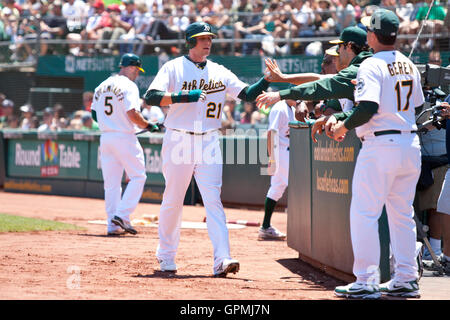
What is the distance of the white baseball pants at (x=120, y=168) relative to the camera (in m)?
11.0

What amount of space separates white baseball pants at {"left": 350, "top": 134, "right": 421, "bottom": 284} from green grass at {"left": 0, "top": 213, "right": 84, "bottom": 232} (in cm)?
653

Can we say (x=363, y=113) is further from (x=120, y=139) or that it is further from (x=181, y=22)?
(x=181, y=22)

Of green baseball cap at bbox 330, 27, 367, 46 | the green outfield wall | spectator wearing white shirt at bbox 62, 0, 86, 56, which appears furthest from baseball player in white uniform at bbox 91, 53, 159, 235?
spectator wearing white shirt at bbox 62, 0, 86, 56

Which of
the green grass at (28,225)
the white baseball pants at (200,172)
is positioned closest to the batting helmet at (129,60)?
the green grass at (28,225)

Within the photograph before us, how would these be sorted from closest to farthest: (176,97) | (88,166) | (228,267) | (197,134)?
(176,97) → (228,267) → (197,134) → (88,166)

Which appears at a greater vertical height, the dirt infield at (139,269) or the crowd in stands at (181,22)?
the crowd in stands at (181,22)

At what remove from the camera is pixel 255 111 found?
17453 mm

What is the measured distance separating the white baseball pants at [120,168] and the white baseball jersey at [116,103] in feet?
0.41

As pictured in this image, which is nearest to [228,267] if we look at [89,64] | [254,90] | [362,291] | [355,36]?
[362,291]

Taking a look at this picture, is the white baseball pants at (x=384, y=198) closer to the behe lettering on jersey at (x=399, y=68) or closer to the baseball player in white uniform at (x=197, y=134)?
the behe lettering on jersey at (x=399, y=68)

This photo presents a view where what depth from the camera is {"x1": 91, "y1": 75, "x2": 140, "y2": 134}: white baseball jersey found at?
423 inches

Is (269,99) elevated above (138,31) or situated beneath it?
situated beneath

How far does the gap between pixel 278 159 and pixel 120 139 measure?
233 cm

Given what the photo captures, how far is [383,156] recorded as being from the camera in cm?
575
